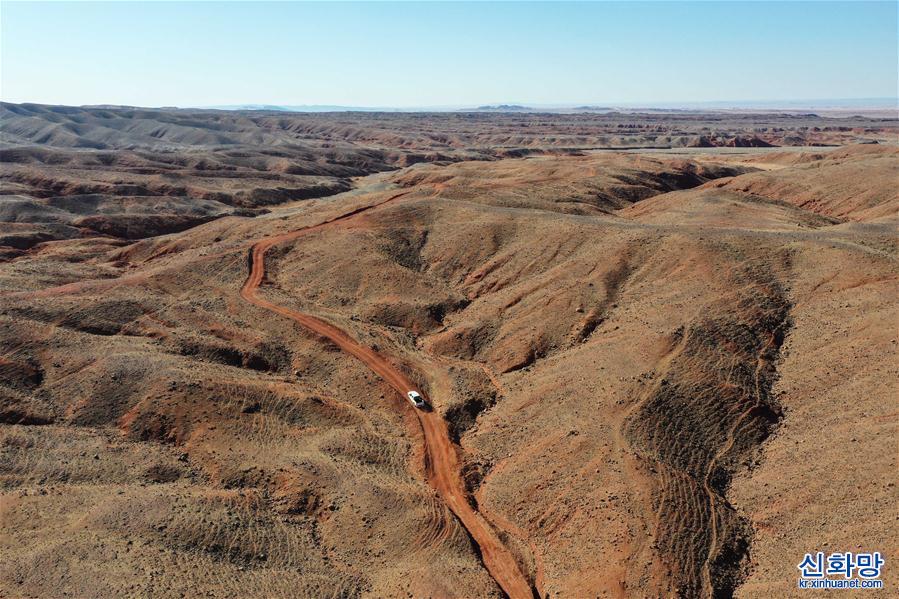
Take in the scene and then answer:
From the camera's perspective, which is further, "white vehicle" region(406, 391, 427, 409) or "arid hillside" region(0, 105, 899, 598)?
"white vehicle" region(406, 391, 427, 409)

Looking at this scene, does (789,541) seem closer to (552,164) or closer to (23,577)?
(23,577)

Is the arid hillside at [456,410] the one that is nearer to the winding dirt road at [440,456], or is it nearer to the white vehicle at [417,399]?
the winding dirt road at [440,456]

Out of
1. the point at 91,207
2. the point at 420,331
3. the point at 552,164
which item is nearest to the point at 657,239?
the point at 420,331

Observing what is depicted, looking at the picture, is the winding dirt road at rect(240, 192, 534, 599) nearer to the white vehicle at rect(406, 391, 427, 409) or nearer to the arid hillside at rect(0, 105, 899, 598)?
the arid hillside at rect(0, 105, 899, 598)

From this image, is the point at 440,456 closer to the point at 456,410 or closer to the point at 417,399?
the point at 456,410

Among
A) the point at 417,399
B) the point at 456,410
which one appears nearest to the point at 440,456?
the point at 456,410

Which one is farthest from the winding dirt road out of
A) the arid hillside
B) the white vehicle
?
the white vehicle
